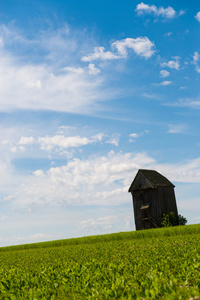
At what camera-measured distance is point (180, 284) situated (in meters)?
6.75

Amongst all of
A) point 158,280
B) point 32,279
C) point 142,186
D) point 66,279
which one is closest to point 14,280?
point 32,279

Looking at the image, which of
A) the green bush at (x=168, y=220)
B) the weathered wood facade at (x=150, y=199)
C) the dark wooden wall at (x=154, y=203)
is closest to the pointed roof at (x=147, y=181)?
the weathered wood facade at (x=150, y=199)

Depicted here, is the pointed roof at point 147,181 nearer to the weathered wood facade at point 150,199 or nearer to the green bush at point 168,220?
the weathered wood facade at point 150,199

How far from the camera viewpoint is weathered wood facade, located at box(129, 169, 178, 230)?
42.9 m

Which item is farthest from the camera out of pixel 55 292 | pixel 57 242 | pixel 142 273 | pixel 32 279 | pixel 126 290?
pixel 57 242

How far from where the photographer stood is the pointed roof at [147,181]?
44.0 meters

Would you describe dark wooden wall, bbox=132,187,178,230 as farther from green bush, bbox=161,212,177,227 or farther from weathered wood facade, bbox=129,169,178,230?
green bush, bbox=161,212,177,227

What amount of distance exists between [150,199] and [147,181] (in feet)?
8.44

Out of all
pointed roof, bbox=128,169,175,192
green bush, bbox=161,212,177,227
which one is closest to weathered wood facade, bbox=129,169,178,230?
pointed roof, bbox=128,169,175,192

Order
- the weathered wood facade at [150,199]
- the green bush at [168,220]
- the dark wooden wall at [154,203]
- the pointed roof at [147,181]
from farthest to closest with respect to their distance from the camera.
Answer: the pointed roof at [147,181], the weathered wood facade at [150,199], the dark wooden wall at [154,203], the green bush at [168,220]

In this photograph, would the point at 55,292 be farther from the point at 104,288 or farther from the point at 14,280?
the point at 14,280

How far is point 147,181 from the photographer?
4422 centimetres

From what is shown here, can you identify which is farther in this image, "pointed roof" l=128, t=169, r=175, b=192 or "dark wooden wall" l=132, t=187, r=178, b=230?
"pointed roof" l=128, t=169, r=175, b=192

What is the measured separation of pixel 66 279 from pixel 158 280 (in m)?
2.69
